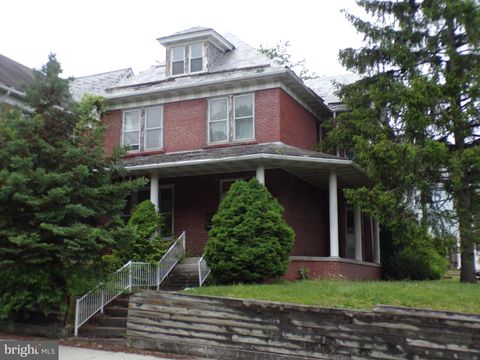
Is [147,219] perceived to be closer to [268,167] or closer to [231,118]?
[268,167]

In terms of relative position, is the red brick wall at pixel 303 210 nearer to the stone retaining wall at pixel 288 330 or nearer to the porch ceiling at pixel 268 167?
the porch ceiling at pixel 268 167

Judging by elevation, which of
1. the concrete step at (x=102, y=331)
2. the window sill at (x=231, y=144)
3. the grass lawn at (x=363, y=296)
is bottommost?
the concrete step at (x=102, y=331)

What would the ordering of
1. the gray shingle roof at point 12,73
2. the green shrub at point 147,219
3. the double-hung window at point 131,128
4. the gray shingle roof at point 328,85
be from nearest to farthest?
the green shrub at point 147,219 → the double-hung window at point 131,128 → the gray shingle roof at point 328,85 → the gray shingle roof at point 12,73

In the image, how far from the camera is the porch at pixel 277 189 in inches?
622

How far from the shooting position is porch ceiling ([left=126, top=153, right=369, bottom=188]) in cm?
1535

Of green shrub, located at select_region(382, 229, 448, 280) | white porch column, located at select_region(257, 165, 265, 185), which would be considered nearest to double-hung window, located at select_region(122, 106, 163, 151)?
white porch column, located at select_region(257, 165, 265, 185)

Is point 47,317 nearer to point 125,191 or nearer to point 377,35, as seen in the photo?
point 125,191

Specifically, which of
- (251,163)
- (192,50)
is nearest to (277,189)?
(251,163)

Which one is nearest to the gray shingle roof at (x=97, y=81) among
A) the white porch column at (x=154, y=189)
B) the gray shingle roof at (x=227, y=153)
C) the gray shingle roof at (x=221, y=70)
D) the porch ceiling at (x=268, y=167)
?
the gray shingle roof at (x=221, y=70)

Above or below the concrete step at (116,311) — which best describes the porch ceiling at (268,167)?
above

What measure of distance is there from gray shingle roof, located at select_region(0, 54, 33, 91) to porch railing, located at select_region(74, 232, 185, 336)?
11427 mm

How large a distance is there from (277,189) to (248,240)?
13.1 feet

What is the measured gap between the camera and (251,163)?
624 inches

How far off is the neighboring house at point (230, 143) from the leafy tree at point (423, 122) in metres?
1.35
